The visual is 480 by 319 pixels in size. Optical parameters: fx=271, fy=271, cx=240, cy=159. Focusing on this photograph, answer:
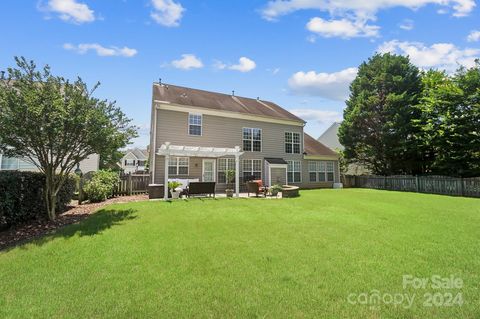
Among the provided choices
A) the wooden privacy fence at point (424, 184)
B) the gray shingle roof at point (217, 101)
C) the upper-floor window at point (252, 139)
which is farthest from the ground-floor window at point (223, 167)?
the wooden privacy fence at point (424, 184)

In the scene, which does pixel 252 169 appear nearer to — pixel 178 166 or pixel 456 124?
pixel 178 166

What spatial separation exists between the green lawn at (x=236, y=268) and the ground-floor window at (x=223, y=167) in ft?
37.4

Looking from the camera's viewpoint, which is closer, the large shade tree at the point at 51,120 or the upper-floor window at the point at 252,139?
the large shade tree at the point at 51,120

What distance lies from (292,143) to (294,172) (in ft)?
8.31

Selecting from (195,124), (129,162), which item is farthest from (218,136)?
(129,162)

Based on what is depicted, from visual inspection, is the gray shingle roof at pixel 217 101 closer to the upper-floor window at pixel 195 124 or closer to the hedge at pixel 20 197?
the upper-floor window at pixel 195 124

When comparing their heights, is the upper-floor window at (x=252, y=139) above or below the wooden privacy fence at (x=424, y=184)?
above

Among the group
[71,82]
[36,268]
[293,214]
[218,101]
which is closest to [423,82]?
[218,101]

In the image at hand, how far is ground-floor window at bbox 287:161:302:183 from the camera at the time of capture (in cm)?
2320

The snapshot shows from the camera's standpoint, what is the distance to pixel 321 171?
82.5 feet

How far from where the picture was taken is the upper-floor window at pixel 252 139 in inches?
843

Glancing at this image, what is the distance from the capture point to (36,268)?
16.0 ft

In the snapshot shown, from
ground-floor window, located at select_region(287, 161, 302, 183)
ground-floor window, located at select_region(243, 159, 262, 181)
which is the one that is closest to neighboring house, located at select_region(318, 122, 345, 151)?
ground-floor window, located at select_region(287, 161, 302, 183)

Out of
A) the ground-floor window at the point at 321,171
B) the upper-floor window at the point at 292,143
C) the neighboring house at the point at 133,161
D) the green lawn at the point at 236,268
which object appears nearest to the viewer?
the green lawn at the point at 236,268
